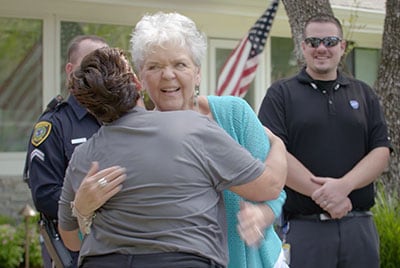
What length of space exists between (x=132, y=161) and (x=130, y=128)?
0.38 feet

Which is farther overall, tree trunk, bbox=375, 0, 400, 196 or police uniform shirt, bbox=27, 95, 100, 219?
tree trunk, bbox=375, 0, 400, 196

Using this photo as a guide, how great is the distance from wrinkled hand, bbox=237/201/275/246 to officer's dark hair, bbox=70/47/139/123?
54cm

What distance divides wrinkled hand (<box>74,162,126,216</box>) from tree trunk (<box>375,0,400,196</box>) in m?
4.60

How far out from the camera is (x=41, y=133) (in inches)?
133

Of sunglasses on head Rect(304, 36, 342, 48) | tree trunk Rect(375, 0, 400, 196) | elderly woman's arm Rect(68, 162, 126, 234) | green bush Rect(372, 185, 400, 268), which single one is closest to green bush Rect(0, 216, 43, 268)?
green bush Rect(372, 185, 400, 268)

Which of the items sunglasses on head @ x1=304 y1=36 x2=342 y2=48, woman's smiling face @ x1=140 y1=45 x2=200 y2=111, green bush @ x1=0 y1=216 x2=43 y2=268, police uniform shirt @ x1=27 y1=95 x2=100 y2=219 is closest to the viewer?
woman's smiling face @ x1=140 y1=45 x2=200 y2=111

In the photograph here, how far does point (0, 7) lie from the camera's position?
859cm

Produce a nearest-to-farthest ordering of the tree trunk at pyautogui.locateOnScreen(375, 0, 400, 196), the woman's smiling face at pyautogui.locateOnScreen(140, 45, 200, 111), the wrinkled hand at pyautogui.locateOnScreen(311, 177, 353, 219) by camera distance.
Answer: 1. the woman's smiling face at pyautogui.locateOnScreen(140, 45, 200, 111)
2. the wrinkled hand at pyautogui.locateOnScreen(311, 177, 353, 219)
3. the tree trunk at pyautogui.locateOnScreen(375, 0, 400, 196)

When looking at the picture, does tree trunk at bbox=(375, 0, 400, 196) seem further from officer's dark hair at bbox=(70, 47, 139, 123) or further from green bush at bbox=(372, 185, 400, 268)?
officer's dark hair at bbox=(70, 47, 139, 123)

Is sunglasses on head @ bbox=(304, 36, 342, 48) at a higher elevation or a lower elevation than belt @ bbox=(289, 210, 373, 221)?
higher

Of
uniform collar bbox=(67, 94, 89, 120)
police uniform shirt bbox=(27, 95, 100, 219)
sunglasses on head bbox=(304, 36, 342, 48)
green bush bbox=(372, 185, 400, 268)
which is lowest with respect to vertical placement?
green bush bbox=(372, 185, 400, 268)

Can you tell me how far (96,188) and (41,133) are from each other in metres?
1.26

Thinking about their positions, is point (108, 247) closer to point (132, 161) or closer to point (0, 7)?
point (132, 161)

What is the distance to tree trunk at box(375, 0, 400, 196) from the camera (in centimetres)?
638
